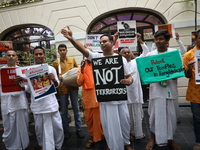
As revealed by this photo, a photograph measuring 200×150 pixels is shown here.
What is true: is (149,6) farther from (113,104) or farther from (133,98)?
(113,104)

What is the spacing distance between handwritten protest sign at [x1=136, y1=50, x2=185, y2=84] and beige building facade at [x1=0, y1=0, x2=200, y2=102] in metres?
3.57

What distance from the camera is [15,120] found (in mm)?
2920

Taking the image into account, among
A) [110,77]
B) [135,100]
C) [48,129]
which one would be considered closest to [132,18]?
[135,100]

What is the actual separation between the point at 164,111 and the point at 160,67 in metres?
0.77

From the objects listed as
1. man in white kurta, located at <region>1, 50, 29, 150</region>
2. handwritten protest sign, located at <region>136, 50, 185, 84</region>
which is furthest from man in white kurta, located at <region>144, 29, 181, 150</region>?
man in white kurta, located at <region>1, 50, 29, 150</region>

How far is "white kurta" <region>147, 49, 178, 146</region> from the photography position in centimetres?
256

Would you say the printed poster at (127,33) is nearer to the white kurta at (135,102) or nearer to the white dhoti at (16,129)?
the white kurta at (135,102)

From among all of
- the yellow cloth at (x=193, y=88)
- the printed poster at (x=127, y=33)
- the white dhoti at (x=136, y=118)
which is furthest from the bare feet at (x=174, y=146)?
the printed poster at (x=127, y=33)

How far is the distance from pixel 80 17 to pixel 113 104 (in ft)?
15.6

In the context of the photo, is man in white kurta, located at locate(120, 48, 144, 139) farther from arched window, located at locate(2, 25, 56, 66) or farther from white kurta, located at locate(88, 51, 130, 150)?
arched window, located at locate(2, 25, 56, 66)

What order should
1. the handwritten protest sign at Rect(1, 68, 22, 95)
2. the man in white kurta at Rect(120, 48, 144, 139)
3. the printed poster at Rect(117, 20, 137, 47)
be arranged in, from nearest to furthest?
1. the handwritten protest sign at Rect(1, 68, 22, 95)
2. the man in white kurta at Rect(120, 48, 144, 139)
3. the printed poster at Rect(117, 20, 137, 47)

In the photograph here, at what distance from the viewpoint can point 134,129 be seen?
314 centimetres

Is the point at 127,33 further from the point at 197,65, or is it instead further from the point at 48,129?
the point at 48,129

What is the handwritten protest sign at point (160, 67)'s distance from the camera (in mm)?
2379
